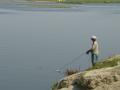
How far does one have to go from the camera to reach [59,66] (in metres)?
30.8

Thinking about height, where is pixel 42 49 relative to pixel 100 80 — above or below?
below

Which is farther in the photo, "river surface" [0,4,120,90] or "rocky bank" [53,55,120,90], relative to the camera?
"river surface" [0,4,120,90]

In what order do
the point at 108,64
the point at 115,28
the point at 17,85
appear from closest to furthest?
the point at 108,64 < the point at 17,85 < the point at 115,28

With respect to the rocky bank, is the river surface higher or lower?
lower

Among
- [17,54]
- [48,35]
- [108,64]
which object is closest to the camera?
[108,64]

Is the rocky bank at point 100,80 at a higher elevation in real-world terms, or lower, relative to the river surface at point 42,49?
higher

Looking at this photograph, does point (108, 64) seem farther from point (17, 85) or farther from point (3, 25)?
point (3, 25)

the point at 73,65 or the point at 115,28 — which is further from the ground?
the point at 73,65

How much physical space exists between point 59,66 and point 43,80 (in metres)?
4.40

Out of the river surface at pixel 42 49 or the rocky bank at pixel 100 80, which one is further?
the river surface at pixel 42 49

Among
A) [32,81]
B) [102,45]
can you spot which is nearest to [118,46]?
[102,45]

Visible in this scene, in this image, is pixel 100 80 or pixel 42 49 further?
pixel 42 49

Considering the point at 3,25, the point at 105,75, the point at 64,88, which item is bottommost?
the point at 3,25

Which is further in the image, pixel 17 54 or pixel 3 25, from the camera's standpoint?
pixel 3 25
